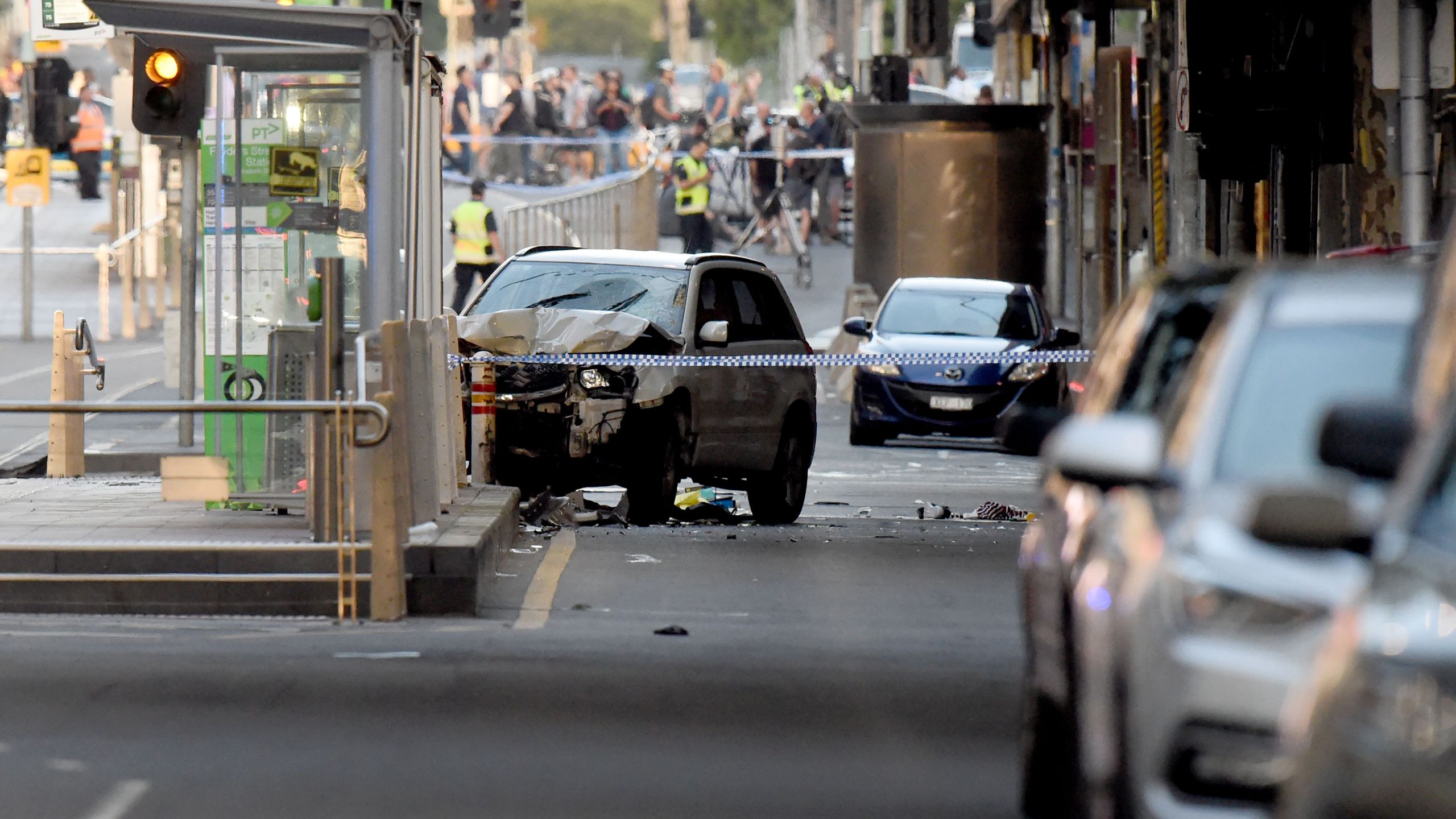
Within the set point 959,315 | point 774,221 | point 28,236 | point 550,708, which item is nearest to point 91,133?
point 774,221

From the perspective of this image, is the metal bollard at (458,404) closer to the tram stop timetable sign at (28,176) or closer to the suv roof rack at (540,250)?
the suv roof rack at (540,250)

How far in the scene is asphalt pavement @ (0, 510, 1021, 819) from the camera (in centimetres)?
739

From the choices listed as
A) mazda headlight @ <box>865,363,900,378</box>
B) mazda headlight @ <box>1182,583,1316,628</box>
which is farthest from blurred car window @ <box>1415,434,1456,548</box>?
mazda headlight @ <box>865,363,900,378</box>

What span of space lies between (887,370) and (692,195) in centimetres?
1313

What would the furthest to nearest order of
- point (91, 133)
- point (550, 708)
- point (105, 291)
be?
point (91, 133) → point (105, 291) → point (550, 708)

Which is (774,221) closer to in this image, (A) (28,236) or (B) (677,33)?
(A) (28,236)

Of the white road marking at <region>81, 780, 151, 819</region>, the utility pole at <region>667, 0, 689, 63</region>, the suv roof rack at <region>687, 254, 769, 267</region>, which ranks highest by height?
the utility pole at <region>667, 0, 689, 63</region>

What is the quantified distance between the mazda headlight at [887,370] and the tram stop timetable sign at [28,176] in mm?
14120

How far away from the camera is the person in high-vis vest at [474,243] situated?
29.8 meters

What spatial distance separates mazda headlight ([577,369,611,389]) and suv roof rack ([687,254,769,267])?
1356 millimetres

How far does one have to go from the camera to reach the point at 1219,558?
5.28 metres

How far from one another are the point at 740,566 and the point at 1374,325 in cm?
752

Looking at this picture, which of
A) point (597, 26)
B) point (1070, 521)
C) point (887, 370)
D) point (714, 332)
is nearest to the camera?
point (1070, 521)

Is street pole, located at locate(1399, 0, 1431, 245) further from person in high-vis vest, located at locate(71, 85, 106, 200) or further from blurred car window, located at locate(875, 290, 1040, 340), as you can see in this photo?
person in high-vis vest, located at locate(71, 85, 106, 200)
